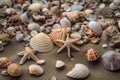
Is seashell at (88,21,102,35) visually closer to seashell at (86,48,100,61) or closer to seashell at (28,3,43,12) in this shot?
seashell at (86,48,100,61)

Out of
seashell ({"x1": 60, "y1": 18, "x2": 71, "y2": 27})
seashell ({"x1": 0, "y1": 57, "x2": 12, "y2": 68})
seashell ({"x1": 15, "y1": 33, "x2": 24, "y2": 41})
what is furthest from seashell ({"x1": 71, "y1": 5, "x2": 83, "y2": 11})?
seashell ({"x1": 0, "y1": 57, "x2": 12, "y2": 68})

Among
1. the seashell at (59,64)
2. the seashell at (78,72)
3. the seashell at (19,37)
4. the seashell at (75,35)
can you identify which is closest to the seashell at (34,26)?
the seashell at (19,37)

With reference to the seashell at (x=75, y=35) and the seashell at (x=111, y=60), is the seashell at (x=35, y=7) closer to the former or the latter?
the seashell at (x=75, y=35)

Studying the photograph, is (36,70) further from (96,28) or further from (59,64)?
(96,28)

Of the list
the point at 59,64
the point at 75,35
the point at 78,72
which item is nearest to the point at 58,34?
the point at 75,35

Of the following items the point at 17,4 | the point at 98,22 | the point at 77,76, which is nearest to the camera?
the point at 77,76

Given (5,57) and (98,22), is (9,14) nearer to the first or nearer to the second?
(5,57)

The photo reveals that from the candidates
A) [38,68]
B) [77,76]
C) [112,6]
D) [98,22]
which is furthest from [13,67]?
[112,6]
